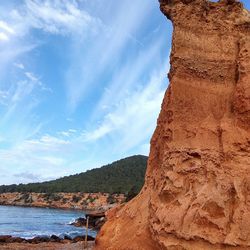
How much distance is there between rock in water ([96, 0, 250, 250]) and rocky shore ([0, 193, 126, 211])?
73.5m

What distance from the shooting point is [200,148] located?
44.4 feet

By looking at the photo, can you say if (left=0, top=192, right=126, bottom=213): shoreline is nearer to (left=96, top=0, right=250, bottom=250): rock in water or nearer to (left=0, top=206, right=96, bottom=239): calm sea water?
(left=0, top=206, right=96, bottom=239): calm sea water

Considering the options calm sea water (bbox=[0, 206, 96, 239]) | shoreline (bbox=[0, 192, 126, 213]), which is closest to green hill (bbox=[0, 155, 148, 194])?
shoreline (bbox=[0, 192, 126, 213])

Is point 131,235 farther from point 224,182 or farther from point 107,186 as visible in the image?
point 107,186

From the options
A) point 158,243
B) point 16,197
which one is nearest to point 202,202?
point 158,243

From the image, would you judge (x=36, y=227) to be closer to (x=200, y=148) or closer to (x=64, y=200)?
(x=200, y=148)

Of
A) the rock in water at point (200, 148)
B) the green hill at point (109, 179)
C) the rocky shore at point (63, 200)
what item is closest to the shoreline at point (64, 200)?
the rocky shore at point (63, 200)

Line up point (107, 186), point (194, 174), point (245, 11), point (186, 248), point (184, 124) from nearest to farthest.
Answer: point (186, 248), point (194, 174), point (184, 124), point (245, 11), point (107, 186)

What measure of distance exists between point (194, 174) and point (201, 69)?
375cm

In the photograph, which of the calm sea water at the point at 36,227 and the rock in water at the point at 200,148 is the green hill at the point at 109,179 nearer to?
the calm sea water at the point at 36,227

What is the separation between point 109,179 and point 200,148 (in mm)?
113121

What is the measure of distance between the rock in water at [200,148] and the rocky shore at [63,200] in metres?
73.5

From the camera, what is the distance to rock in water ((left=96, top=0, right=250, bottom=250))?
12.1 meters

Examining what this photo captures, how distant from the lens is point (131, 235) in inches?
564
